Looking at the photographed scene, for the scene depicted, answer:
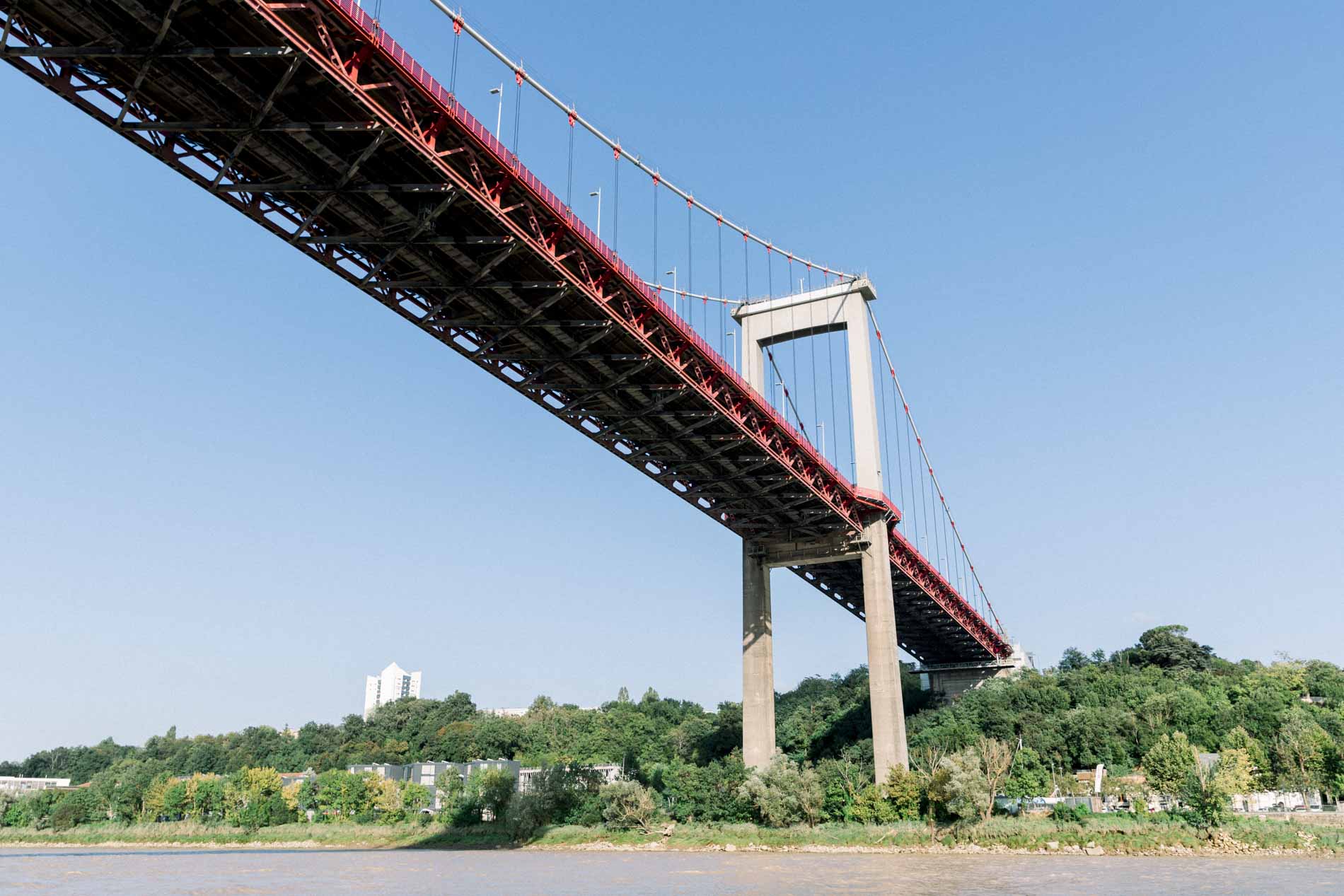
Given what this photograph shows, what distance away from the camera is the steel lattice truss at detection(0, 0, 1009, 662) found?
19047mm

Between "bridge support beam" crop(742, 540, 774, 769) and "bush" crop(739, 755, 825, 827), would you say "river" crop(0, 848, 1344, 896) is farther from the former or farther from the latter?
"bridge support beam" crop(742, 540, 774, 769)

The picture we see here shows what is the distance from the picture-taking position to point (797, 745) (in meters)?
72.6

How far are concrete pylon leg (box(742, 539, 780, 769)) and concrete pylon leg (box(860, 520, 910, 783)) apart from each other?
1.06 meters

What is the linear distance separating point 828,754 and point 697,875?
4019cm

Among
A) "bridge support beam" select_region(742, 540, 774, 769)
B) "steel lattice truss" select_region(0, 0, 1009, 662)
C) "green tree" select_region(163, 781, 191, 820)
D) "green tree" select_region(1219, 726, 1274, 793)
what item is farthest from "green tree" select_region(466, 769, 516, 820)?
"green tree" select_region(1219, 726, 1274, 793)

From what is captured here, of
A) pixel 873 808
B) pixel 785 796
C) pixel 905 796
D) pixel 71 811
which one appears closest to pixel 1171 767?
pixel 905 796

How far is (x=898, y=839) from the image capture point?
1586 inches

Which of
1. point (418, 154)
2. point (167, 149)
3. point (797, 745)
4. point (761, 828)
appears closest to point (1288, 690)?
point (797, 745)

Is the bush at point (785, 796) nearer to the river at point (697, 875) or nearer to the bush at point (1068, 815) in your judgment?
the river at point (697, 875)

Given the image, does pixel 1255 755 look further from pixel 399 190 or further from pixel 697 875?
pixel 399 190

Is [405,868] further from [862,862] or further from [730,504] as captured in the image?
[730,504]

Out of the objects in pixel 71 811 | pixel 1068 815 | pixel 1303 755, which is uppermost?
pixel 1303 755

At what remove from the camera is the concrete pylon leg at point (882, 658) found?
1826 inches

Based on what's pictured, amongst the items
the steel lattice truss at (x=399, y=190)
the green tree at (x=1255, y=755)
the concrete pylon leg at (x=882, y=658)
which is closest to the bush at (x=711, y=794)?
the concrete pylon leg at (x=882, y=658)
